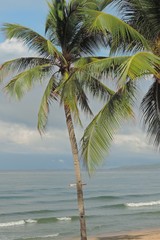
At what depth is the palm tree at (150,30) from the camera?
10.2 m

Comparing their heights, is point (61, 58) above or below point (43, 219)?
above

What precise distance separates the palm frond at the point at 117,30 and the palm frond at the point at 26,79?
161cm

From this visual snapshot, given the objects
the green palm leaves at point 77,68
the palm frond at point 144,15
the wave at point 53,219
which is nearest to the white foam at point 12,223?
the wave at point 53,219

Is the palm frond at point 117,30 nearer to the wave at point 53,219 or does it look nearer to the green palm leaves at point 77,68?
the green palm leaves at point 77,68

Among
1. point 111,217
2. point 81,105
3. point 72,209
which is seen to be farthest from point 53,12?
point 72,209

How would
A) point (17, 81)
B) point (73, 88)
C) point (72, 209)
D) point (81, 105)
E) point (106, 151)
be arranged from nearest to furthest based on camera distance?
point (106, 151) < point (73, 88) < point (17, 81) < point (81, 105) < point (72, 209)

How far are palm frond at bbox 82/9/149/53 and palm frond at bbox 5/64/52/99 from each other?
1.61 m

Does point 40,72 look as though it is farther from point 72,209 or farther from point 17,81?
point 72,209

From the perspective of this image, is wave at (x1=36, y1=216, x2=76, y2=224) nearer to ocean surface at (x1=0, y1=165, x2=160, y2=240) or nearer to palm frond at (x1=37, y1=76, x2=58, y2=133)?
ocean surface at (x1=0, y1=165, x2=160, y2=240)

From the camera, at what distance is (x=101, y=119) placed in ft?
32.4

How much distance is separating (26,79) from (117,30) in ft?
10.9

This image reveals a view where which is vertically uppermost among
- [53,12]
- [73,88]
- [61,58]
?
[53,12]

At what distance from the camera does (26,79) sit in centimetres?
1173

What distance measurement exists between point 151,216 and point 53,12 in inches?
835
